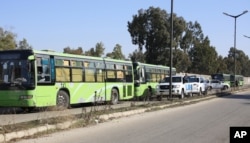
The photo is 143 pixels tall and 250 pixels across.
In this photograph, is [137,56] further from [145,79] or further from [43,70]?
[43,70]

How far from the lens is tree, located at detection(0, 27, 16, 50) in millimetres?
60772

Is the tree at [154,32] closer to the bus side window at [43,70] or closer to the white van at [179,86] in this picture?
the white van at [179,86]

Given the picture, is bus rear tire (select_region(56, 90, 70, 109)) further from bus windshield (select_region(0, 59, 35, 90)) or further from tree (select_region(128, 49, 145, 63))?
tree (select_region(128, 49, 145, 63))

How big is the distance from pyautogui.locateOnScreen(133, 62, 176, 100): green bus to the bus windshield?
44.5 feet

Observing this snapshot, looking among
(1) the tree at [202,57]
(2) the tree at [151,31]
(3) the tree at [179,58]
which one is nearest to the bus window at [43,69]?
(2) the tree at [151,31]

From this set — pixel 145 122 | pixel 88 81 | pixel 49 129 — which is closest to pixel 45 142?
pixel 49 129

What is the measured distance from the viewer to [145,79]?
35844 millimetres

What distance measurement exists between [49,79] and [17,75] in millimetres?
1620

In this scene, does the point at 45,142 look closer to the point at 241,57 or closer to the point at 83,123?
the point at 83,123

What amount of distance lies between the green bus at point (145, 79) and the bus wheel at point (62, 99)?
10604 mm

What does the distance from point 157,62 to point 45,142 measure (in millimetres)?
66098

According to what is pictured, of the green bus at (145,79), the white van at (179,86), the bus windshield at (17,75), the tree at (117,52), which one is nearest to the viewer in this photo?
the bus windshield at (17,75)

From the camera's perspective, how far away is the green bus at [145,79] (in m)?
34.3

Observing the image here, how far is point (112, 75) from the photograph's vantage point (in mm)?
29281
